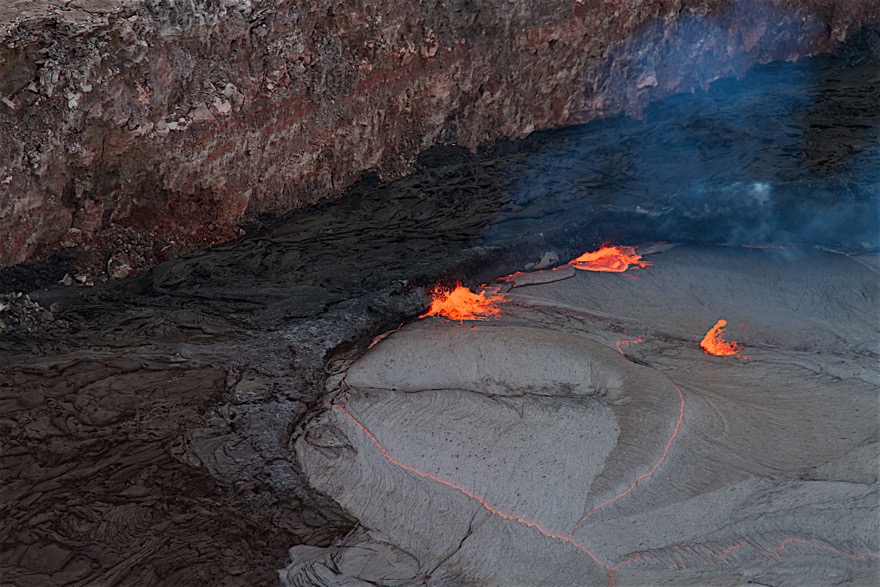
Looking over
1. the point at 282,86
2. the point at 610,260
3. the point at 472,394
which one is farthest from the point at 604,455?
the point at 282,86

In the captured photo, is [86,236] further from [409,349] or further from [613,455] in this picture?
[613,455]

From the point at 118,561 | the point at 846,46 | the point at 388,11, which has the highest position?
the point at 388,11

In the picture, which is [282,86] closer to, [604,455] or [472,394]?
[472,394]

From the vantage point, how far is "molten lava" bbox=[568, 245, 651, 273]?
7477 mm

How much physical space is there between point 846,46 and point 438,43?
620 centimetres

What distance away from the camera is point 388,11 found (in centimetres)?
855

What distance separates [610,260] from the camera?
7.65 metres

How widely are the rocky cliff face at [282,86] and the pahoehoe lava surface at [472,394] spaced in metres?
0.54

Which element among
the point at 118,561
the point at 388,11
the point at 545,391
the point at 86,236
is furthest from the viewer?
the point at 388,11

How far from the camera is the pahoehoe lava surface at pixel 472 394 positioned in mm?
4520

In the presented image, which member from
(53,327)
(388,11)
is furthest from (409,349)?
(388,11)

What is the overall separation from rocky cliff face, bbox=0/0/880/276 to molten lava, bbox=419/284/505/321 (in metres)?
2.33

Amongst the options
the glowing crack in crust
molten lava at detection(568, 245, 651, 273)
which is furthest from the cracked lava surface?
molten lava at detection(568, 245, 651, 273)

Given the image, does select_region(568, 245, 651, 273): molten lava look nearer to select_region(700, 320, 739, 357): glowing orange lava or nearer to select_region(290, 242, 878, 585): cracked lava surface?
select_region(290, 242, 878, 585): cracked lava surface
